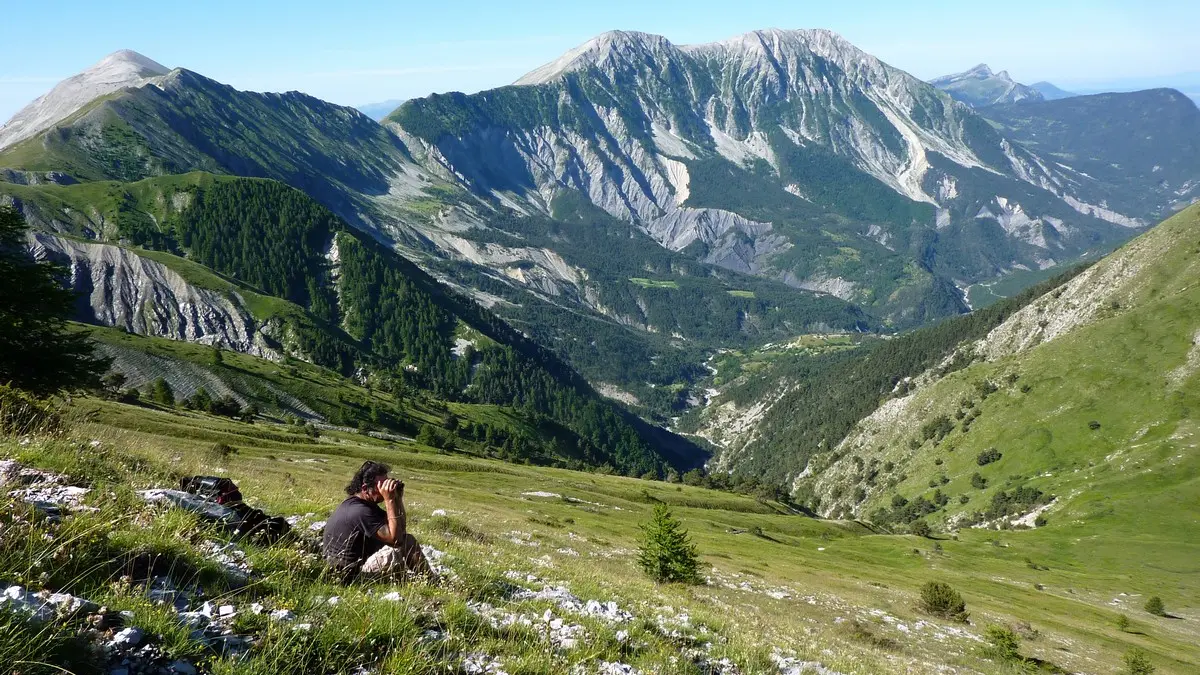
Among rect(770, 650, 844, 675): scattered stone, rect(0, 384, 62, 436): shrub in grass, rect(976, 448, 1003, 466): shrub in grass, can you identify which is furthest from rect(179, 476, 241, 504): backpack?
rect(976, 448, 1003, 466): shrub in grass

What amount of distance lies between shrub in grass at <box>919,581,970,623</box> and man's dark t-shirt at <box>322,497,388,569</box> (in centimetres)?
4606

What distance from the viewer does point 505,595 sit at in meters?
12.5

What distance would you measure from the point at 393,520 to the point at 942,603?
153ft

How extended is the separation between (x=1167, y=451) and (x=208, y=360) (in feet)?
744

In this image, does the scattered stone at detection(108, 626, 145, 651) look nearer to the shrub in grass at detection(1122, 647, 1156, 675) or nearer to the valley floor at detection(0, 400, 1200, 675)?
the valley floor at detection(0, 400, 1200, 675)

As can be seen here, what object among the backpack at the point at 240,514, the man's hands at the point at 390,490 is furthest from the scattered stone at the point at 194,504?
the man's hands at the point at 390,490

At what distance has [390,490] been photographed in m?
11.7

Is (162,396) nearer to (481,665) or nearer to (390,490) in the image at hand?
(390,490)

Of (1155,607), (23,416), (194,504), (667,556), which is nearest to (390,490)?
(194,504)

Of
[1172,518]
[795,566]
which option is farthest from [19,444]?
[1172,518]

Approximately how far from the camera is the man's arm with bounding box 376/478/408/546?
37.3 ft

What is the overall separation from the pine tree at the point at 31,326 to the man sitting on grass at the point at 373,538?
96.0 feet

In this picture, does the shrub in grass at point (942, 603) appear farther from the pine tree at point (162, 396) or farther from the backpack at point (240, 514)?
the pine tree at point (162, 396)

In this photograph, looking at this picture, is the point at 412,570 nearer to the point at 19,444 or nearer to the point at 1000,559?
the point at 19,444
